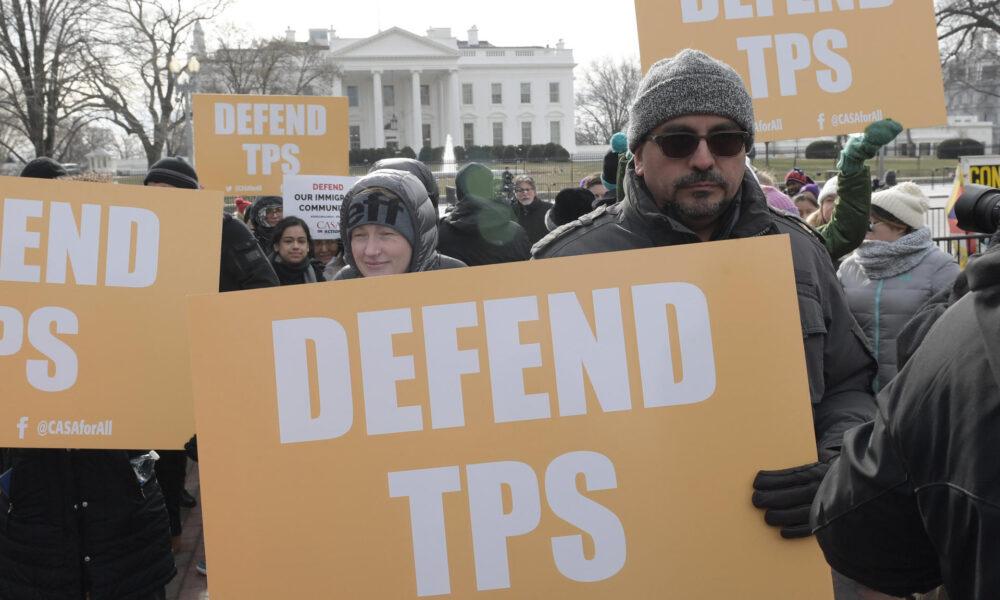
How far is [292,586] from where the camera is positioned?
1.88m

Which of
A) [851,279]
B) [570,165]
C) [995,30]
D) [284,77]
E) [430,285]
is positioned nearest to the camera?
[430,285]

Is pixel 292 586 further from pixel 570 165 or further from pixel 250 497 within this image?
pixel 570 165

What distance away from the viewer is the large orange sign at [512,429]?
1870mm

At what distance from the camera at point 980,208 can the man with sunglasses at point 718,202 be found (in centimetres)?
57

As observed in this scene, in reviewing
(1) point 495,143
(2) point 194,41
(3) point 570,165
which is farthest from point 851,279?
(1) point 495,143

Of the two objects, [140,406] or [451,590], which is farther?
[140,406]

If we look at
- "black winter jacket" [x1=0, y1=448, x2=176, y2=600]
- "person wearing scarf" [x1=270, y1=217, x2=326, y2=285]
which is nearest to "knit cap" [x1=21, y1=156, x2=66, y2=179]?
"black winter jacket" [x1=0, y1=448, x2=176, y2=600]

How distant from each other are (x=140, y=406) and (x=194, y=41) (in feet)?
139

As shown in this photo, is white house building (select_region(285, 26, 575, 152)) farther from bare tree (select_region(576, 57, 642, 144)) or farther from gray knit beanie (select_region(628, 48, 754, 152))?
gray knit beanie (select_region(628, 48, 754, 152))

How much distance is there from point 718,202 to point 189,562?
4.27 m

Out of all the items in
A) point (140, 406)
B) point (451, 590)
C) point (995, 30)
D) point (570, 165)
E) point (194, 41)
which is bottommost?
point (451, 590)

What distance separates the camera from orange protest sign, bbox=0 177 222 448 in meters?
2.70

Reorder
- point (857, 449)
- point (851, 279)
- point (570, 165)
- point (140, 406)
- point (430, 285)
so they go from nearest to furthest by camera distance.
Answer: point (857, 449) → point (430, 285) → point (140, 406) → point (851, 279) → point (570, 165)

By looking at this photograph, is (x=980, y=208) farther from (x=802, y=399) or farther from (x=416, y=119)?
(x=416, y=119)
